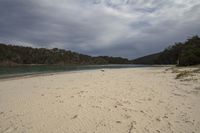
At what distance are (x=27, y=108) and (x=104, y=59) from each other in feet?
583

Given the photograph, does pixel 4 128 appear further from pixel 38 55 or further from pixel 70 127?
pixel 38 55

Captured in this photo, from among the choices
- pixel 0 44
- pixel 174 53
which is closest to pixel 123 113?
pixel 174 53

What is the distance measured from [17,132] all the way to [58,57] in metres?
130

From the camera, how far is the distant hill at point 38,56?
10430 centimetres

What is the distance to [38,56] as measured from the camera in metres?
121

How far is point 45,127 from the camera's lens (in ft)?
14.1

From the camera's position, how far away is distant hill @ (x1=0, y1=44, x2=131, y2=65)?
4106 inches

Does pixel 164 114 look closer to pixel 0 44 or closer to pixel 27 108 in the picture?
pixel 27 108

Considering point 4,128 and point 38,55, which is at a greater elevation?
point 38,55

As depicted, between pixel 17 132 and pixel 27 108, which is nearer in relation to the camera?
pixel 17 132

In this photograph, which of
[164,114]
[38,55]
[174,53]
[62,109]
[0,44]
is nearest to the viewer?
[164,114]

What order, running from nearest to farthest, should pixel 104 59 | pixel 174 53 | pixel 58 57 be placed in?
pixel 174 53 → pixel 58 57 → pixel 104 59

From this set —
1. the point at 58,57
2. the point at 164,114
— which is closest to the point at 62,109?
the point at 164,114

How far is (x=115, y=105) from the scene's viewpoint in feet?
19.5
